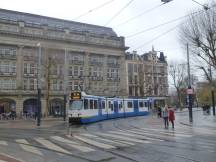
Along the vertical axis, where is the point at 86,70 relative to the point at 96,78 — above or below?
above

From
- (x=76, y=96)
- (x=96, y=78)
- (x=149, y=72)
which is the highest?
(x=149, y=72)

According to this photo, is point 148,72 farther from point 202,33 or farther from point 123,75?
point 202,33

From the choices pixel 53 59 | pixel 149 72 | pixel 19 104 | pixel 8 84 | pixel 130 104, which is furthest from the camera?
pixel 149 72

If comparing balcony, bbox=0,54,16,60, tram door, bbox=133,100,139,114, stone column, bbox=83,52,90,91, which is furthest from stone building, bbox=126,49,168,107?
tram door, bbox=133,100,139,114

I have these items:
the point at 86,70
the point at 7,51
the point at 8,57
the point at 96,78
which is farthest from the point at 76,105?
the point at 96,78

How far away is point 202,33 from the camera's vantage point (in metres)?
33.3

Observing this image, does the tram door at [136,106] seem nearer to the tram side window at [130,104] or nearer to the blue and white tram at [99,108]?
the blue and white tram at [99,108]

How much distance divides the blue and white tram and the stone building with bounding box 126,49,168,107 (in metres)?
44.0

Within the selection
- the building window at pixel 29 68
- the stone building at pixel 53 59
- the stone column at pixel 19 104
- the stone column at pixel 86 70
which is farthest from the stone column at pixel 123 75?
the stone column at pixel 19 104

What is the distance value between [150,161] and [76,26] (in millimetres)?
78606

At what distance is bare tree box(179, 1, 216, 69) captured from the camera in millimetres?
31891

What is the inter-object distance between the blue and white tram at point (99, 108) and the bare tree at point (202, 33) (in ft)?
36.4

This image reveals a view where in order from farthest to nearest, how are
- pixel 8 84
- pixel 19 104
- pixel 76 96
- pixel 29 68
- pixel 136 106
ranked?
pixel 29 68 → pixel 19 104 → pixel 8 84 → pixel 136 106 → pixel 76 96

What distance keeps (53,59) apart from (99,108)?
2426 cm
